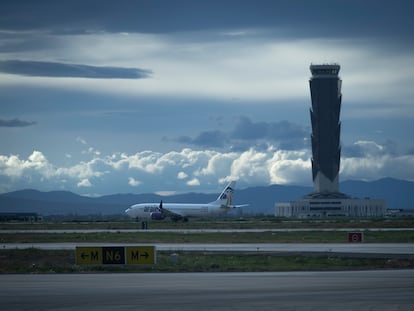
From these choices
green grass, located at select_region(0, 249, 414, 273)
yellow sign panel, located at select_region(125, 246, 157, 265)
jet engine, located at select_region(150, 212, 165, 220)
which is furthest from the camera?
jet engine, located at select_region(150, 212, 165, 220)

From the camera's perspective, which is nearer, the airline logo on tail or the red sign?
the red sign

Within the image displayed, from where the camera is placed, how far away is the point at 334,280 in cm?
4103

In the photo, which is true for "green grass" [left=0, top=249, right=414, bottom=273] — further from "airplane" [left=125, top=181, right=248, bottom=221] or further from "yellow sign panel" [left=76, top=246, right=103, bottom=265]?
"airplane" [left=125, top=181, right=248, bottom=221]

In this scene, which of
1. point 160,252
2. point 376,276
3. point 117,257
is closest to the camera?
point 376,276

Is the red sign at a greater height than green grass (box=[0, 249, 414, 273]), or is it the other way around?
the red sign

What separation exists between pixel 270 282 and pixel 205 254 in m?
21.0

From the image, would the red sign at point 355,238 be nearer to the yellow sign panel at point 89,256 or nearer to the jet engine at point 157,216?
the yellow sign panel at point 89,256

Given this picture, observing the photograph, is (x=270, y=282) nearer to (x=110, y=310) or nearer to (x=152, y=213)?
(x=110, y=310)

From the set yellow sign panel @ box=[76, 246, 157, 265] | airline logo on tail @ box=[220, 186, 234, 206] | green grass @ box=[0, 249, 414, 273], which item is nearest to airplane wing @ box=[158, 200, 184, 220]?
airline logo on tail @ box=[220, 186, 234, 206]

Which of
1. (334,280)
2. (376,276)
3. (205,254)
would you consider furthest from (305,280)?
(205,254)

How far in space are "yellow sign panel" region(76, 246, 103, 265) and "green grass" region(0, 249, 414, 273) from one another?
66 centimetres

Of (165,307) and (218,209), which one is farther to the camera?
(218,209)

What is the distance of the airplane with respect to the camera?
527 feet

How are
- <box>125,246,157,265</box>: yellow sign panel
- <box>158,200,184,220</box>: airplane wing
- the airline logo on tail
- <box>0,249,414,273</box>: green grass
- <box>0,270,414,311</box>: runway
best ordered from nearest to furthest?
<box>0,270,414,311</box>: runway, <box>0,249,414,273</box>: green grass, <box>125,246,157,265</box>: yellow sign panel, <box>158,200,184,220</box>: airplane wing, the airline logo on tail
